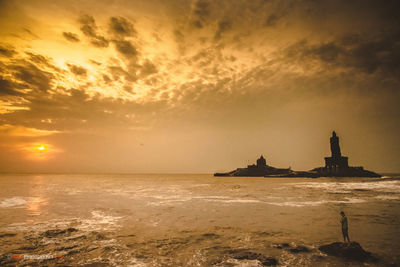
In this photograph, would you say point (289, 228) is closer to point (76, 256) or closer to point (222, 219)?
point (222, 219)

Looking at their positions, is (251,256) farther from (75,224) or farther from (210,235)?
(75,224)

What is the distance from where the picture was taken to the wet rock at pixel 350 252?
324 inches

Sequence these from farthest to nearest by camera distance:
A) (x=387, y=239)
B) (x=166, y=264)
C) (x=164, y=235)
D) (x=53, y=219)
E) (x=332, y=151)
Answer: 1. (x=332, y=151)
2. (x=53, y=219)
3. (x=164, y=235)
4. (x=387, y=239)
5. (x=166, y=264)

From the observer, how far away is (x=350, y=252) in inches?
330

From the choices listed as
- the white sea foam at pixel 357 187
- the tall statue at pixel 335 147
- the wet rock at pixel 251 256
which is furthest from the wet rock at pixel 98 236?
the tall statue at pixel 335 147

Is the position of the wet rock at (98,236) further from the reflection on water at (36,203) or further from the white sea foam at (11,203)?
the white sea foam at (11,203)

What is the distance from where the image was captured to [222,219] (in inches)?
634

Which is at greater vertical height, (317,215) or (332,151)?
(332,151)

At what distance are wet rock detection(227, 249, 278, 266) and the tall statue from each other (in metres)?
137

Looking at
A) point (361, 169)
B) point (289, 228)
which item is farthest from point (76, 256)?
point (361, 169)

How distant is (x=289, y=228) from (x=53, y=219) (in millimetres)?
16507

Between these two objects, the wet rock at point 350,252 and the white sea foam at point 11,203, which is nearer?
the wet rock at point 350,252

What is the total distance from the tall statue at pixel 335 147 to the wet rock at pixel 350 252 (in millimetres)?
135035

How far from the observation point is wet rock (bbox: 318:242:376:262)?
8221 millimetres
